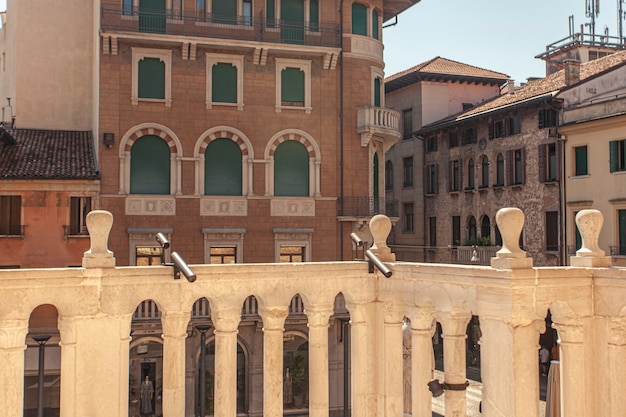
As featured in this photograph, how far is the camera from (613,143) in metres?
34.2

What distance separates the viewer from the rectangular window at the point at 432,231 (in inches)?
1912

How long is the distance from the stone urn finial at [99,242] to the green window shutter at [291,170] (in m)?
22.2

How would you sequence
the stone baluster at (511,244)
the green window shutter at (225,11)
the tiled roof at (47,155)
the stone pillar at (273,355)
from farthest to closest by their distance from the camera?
the green window shutter at (225,11), the tiled roof at (47,155), the stone pillar at (273,355), the stone baluster at (511,244)

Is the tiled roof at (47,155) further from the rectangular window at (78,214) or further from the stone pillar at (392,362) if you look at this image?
the stone pillar at (392,362)

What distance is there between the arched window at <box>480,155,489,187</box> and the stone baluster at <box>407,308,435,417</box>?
31.9 meters

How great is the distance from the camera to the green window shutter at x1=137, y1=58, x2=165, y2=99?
3262 centimetres

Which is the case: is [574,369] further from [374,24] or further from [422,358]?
[374,24]

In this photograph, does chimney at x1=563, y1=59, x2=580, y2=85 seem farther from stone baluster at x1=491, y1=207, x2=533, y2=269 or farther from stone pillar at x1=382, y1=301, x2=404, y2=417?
stone baluster at x1=491, y1=207, x2=533, y2=269

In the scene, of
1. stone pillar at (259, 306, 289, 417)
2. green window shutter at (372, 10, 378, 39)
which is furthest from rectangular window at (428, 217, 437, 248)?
stone pillar at (259, 306, 289, 417)

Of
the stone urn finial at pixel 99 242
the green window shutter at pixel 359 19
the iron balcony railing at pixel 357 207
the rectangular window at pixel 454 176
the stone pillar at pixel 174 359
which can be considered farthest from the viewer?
the rectangular window at pixel 454 176

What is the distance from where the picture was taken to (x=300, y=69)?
114 feet

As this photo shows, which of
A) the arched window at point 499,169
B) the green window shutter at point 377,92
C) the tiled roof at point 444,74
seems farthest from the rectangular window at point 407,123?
the green window shutter at point 377,92

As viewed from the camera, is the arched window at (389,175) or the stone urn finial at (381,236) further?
the arched window at (389,175)

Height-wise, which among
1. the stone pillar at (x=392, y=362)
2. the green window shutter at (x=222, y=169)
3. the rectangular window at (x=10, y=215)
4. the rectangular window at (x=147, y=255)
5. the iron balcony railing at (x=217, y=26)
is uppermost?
the iron balcony railing at (x=217, y=26)
